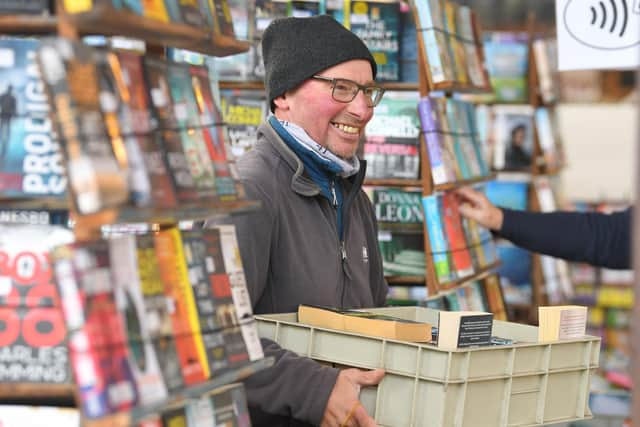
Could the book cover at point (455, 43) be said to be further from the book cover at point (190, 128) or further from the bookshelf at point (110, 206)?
the book cover at point (190, 128)

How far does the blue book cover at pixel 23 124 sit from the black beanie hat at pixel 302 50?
47.2 inches

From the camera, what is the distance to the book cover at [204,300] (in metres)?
1.98

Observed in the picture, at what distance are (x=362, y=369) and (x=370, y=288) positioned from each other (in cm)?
81

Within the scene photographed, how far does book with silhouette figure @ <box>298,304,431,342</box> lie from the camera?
98.3 inches

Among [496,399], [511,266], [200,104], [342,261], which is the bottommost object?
[511,266]

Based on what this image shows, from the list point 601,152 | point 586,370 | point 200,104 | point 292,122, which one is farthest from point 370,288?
point 601,152

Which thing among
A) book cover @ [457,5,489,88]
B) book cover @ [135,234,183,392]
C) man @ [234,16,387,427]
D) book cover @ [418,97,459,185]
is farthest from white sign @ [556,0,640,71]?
book cover @ [135,234,183,392]

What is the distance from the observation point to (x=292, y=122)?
3094 millimetres

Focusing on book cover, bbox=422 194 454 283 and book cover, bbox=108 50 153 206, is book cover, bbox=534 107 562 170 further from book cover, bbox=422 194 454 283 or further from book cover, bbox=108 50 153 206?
book cover, bbox=108 50 153 206

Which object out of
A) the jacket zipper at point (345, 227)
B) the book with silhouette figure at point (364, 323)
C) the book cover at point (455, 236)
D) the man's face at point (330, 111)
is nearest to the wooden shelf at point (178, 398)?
the book with silhouette figure at point (364, 323)

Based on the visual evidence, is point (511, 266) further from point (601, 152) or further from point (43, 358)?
point (601, 152)

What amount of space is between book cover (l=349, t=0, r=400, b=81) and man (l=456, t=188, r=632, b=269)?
2.84 feet

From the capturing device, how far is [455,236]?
4.36 meters

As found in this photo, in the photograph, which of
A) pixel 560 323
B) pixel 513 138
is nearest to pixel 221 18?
pixel 560 323
